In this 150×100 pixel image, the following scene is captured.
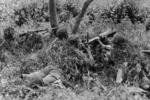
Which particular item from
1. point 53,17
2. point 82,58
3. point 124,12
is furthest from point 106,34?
point 124,12

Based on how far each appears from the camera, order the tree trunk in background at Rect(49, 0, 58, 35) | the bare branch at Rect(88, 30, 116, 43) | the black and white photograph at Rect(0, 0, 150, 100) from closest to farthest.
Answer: the black and white photograph at Rect(0, 0, 150, 100) → the bare branch at Rect(88, 30, 116, 43) → the tree trunk in background at Rect(49, 0, 58, 35)

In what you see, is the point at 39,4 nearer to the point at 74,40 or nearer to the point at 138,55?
the point at 74,40

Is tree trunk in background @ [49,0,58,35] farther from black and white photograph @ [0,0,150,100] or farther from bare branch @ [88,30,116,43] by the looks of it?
bare branch @ [88,30,116,43]

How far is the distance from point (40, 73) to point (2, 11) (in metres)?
4.22

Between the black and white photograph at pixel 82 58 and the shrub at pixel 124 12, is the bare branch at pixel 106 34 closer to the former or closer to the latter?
the black and white photograph at pixel 82 58

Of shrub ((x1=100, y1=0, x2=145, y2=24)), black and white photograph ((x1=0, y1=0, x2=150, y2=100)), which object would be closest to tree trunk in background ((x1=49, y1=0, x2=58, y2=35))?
black and white photograph ((x1=0, y1=0, x2=150, y2=100))

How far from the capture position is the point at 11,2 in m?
7.33

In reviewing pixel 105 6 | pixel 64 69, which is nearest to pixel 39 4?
pixel 105 6

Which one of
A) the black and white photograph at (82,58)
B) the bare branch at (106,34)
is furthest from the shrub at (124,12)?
the bare branch at (106,34)

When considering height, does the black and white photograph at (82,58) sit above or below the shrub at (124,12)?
below

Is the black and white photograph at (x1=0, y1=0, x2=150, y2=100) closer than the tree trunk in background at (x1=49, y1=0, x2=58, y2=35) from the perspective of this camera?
Yes

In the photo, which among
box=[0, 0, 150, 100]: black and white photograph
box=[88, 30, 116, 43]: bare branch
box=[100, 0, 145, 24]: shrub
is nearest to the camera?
box=[0, 0, 150, 100]: black and white photograph

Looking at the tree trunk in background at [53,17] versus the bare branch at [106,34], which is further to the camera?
the tree trunk in background at [53,17]

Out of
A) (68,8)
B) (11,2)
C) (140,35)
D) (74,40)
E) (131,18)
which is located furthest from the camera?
(11,2)
